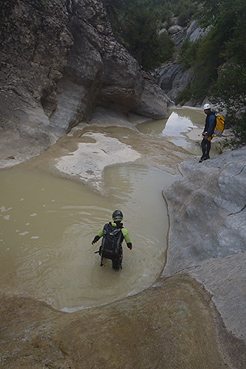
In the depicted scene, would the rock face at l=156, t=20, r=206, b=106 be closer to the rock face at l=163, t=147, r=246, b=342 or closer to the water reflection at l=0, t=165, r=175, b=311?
the water reflection at l=0, t=165, r=175, b=311

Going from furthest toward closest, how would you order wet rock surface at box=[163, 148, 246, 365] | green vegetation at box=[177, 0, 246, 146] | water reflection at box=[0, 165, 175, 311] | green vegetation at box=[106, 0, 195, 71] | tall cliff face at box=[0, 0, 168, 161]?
green vegetation at box=[106, 0, 195, 71], tall cliff face at box=[0, 0, 168, 161], green vegetation at box=[177, 0, 246, 146], water reflection at box=[0, 165, 175, 311], wet rock surface at box=[163, 148, 246, 365]

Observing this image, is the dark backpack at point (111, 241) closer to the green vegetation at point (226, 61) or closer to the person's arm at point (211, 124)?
the person's arm at point (211, 124)

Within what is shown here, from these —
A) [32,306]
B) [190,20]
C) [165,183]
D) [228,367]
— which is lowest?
[32,306]

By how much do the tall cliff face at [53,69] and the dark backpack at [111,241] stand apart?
5.98m

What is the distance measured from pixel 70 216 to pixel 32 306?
2711mm

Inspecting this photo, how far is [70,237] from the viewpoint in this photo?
17.5 feet

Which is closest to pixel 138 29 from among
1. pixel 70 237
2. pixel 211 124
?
pixel 211 124

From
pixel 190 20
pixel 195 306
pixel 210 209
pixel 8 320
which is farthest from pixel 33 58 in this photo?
pixel 190 20

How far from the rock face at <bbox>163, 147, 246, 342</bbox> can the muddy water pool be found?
18.2 inches

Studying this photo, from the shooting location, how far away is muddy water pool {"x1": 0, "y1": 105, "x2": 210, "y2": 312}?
162 inches

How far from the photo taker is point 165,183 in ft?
28.6

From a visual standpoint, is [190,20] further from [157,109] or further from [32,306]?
[32,306]

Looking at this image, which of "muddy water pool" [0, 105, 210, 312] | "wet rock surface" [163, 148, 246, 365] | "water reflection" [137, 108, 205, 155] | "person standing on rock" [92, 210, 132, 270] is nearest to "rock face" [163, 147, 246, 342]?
"wet rock surface" [163, 148, 246, 365]

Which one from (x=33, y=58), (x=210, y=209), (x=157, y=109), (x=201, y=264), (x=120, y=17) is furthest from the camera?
(x=157, y=109)
